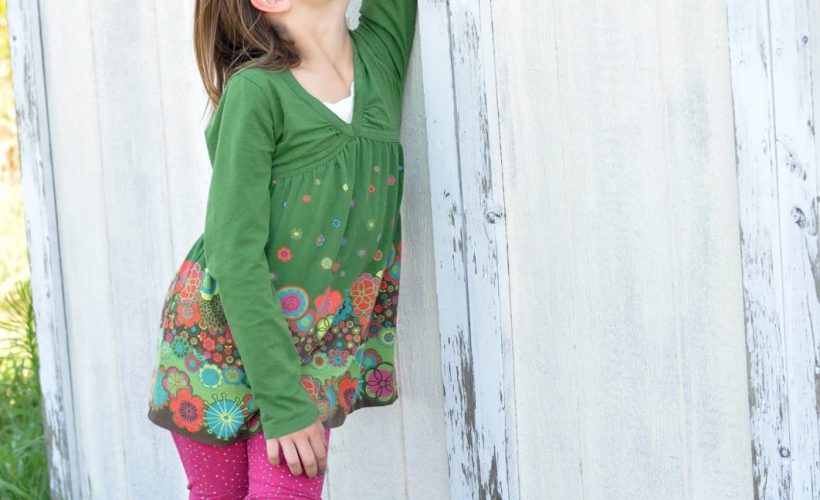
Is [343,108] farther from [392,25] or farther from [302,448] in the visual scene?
[302,448]

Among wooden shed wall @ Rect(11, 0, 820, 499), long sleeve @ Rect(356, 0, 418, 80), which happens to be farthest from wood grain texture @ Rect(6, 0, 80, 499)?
long sleeve @ Rect(356, 0, 418, 80)

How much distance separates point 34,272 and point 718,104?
2.15m

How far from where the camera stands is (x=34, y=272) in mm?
3305

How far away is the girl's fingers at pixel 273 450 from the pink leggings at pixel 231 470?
0.06 metres

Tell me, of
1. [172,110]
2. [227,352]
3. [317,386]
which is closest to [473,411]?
[317,386]

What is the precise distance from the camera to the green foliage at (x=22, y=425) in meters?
3.51

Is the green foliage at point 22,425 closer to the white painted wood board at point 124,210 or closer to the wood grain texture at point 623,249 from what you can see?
the white painted wood board at point 124,210

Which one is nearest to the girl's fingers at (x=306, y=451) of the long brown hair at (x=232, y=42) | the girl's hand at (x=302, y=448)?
the girl's hand at (x=302, y=448)

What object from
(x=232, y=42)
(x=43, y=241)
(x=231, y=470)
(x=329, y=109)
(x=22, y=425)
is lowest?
(x=22, y=425)

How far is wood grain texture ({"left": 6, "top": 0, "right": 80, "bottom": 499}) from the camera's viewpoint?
10.5ft

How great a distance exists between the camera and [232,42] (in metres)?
2.09

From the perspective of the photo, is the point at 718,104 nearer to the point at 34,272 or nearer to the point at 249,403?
the point at 249,403

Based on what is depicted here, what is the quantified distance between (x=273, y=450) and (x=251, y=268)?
0.95ft

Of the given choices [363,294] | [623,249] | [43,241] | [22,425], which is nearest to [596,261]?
[623,249]
